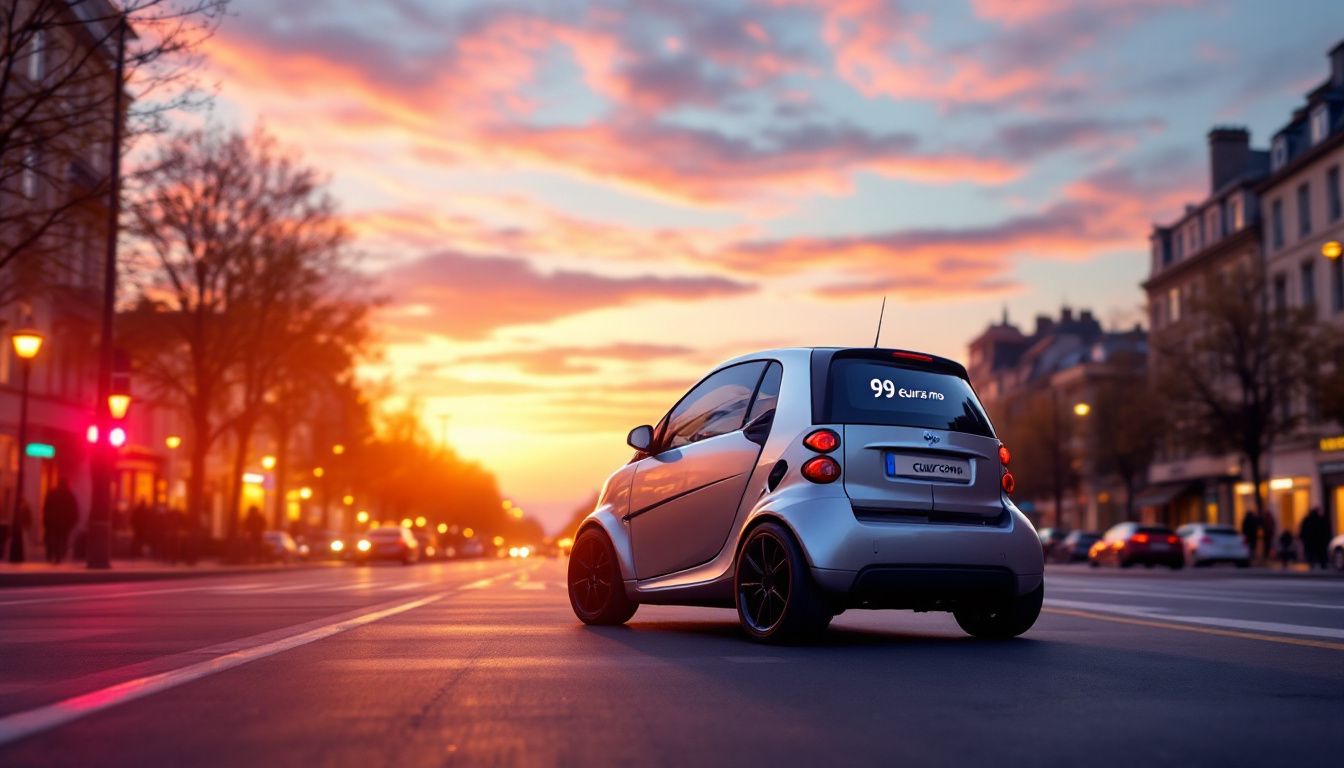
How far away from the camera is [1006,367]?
5285 inches

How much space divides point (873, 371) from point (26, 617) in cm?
746

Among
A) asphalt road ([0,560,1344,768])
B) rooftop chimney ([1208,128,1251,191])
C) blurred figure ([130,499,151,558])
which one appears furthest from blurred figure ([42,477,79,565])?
rooftop chimney ([1208,128,1251,191])

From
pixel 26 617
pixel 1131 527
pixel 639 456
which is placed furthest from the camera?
pixel 1131 527

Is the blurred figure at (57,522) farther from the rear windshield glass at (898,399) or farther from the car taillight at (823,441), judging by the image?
the car taillight at (823,441)

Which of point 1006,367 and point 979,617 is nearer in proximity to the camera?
point 979,617

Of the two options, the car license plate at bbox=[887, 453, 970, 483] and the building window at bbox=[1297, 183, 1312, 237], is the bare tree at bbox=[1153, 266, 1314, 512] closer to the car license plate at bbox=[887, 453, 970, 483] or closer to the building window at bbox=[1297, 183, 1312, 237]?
the building window at bbox=[1297, 183, 1312, 237]

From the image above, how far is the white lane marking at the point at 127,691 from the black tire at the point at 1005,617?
4.08 meters

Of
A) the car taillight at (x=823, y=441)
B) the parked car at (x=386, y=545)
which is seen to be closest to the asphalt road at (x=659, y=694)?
the car taillight at (x=823, y=441)

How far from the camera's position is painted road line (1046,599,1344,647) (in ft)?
33.0

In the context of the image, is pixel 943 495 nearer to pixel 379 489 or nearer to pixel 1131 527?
pixel 1131 527

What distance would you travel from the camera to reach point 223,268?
43438mm

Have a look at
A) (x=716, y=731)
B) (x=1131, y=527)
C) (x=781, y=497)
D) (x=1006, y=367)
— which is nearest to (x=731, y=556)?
(x=781, y=497)

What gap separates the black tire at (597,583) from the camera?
34.2 ft

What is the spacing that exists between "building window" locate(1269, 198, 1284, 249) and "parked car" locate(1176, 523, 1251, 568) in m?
19.9
